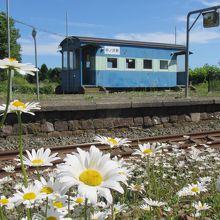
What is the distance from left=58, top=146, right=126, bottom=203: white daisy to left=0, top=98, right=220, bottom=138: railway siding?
6972 millimetres

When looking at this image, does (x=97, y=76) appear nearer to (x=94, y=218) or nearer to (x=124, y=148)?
(x=124, y=148)

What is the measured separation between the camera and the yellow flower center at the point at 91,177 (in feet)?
4.15

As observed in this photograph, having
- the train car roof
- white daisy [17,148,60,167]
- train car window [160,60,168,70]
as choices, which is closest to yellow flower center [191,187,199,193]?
white daisy [17,148,60,167]

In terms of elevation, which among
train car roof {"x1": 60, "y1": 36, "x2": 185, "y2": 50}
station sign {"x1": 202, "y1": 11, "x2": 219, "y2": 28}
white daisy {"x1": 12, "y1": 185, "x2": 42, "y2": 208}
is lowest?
white daisy {"x1": 12, "y1": 185, "x2": 42, "y2": 208}

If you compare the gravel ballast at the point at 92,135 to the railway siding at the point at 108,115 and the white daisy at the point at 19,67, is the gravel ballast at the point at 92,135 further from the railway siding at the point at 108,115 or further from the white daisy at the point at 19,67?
the white daisy at the point at 19,67

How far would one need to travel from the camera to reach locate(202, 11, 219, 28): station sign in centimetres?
1310

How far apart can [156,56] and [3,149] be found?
61.1 feet

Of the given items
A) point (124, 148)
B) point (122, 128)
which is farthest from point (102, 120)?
point (124, 148)

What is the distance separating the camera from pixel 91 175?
52.2 inches

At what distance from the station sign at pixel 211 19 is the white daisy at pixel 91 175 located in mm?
12613

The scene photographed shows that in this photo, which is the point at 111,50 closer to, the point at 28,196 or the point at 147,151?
the point at 147,151

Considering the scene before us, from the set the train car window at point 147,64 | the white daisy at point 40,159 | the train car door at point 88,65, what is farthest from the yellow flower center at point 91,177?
the train car window at point 147,64

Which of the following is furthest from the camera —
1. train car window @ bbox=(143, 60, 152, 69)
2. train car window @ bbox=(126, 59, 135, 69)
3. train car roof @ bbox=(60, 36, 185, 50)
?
train car window @ bbox=(143, 60, 152, 69)

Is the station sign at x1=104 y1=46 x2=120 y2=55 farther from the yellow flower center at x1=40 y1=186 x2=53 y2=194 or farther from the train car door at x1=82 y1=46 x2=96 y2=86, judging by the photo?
the yellow flower center at x1=40 y1=186 x2=53 y2=194
